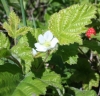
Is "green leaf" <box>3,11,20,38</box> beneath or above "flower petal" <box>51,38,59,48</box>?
above

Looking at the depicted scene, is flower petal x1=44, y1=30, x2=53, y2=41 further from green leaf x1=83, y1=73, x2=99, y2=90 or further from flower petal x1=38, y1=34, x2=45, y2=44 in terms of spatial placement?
green leaf x1=83, y1=73, x2=99, y2=90

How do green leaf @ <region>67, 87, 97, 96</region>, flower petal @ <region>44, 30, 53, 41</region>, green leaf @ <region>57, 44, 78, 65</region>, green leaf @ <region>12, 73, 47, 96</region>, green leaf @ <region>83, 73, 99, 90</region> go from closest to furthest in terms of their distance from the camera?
green leaf @ <region>12, 73, 47, 96</region> < flower petal @ <region>44, 30, 53, 41</region> < green leaf @ <region>57, 44, 78, 65</region> < green leaf @ <region>67, 87, 97, 96</region> < green leaf @ <region>83, 73, 99, 90</region>

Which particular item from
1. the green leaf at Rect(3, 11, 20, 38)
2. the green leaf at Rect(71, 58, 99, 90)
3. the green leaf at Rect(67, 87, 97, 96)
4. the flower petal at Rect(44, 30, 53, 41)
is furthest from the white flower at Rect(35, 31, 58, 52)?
the green leaf at Rect(71, 58, 99, 90)

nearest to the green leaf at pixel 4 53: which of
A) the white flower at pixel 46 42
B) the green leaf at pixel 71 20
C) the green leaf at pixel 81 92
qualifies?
the white flower at pixel 46 42

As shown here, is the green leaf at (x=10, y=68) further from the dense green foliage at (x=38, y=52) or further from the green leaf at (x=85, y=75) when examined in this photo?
the green leaf at (x=85, y=75)

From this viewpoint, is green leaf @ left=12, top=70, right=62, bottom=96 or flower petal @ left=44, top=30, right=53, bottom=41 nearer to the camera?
green leaf @ left=12, top=70, right=62, bottom=96

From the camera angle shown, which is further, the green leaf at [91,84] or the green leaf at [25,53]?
the green leaf at [91,84]

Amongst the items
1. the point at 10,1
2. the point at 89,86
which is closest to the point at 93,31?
the point at 89,86
